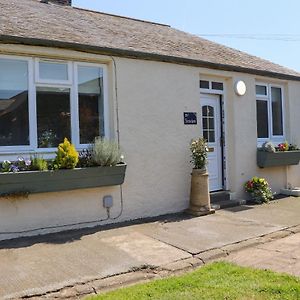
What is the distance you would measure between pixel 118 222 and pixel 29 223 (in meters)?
1.74

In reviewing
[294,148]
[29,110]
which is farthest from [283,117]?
[29,110]

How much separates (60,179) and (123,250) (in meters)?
1.75

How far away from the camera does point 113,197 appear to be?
742 cm

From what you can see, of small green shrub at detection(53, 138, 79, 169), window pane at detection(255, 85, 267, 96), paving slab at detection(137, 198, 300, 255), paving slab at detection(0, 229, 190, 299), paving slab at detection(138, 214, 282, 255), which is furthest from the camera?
window pane at detection(255, 85, 267, 96)

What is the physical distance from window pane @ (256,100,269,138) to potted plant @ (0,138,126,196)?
15.8ft

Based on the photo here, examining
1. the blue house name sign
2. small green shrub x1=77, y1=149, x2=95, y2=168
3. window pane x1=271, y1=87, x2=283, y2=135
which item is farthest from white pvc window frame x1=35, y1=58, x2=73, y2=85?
window pane x1=271, y1=87, x2=283, y2=135

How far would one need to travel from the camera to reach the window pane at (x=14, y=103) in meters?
6.63

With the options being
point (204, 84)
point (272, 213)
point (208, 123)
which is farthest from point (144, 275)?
point (204, 84)

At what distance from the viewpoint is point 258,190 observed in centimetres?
949

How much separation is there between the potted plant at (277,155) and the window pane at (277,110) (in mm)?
540

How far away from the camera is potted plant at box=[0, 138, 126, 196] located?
6164 mm

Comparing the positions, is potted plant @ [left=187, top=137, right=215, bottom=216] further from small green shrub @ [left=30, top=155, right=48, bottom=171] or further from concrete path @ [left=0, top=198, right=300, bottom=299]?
small green shrub @ [left=30, top=155, right=48, bottom=171]

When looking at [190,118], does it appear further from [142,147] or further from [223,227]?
[223,227]

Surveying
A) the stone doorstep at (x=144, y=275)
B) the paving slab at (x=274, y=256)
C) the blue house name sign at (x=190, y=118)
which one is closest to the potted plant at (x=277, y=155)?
the blue house name sign at (x=190, y=118)
